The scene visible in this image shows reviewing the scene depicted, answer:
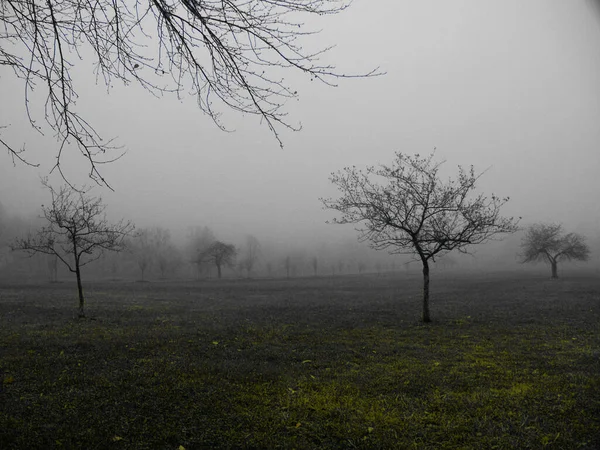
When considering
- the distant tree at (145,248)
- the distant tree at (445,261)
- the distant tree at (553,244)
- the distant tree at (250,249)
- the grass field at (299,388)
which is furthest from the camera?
the distant tree at (445,261)

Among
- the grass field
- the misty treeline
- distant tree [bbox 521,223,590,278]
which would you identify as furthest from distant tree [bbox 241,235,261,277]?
the grass field

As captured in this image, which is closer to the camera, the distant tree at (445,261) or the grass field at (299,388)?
the grass field at (299,388)

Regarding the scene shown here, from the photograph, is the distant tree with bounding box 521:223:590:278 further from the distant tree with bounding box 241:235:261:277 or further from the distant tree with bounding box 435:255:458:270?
the distant tree with bounding box 241:235:261:277

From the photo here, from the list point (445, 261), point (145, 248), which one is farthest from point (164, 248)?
point (445, 261)

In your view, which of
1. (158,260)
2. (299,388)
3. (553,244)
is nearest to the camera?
(299,388)

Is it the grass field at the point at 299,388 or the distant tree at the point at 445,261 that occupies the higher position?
the grass field at the point at 299,388

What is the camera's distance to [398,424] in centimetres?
527

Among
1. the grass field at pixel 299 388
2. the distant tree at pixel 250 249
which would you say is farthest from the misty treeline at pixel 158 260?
the grass field at pixel 299 388

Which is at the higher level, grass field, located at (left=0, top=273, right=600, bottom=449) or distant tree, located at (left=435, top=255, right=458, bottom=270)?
grass field, located at (left=0, top=273, right=600, bottom=449)

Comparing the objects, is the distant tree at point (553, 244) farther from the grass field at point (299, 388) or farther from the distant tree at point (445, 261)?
the distant tree at point (445, 261)

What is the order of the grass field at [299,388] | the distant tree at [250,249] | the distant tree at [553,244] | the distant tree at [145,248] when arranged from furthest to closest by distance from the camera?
the distant tree at [250,249] → the distant tree at [145,248] → the distant tree at [553,244] → the grass field at [299,388]

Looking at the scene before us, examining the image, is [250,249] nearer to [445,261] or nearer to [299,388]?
[445,261]

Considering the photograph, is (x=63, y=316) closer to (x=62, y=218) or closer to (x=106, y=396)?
(x=62, y=218)

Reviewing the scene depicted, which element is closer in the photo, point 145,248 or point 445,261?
point 145,248
